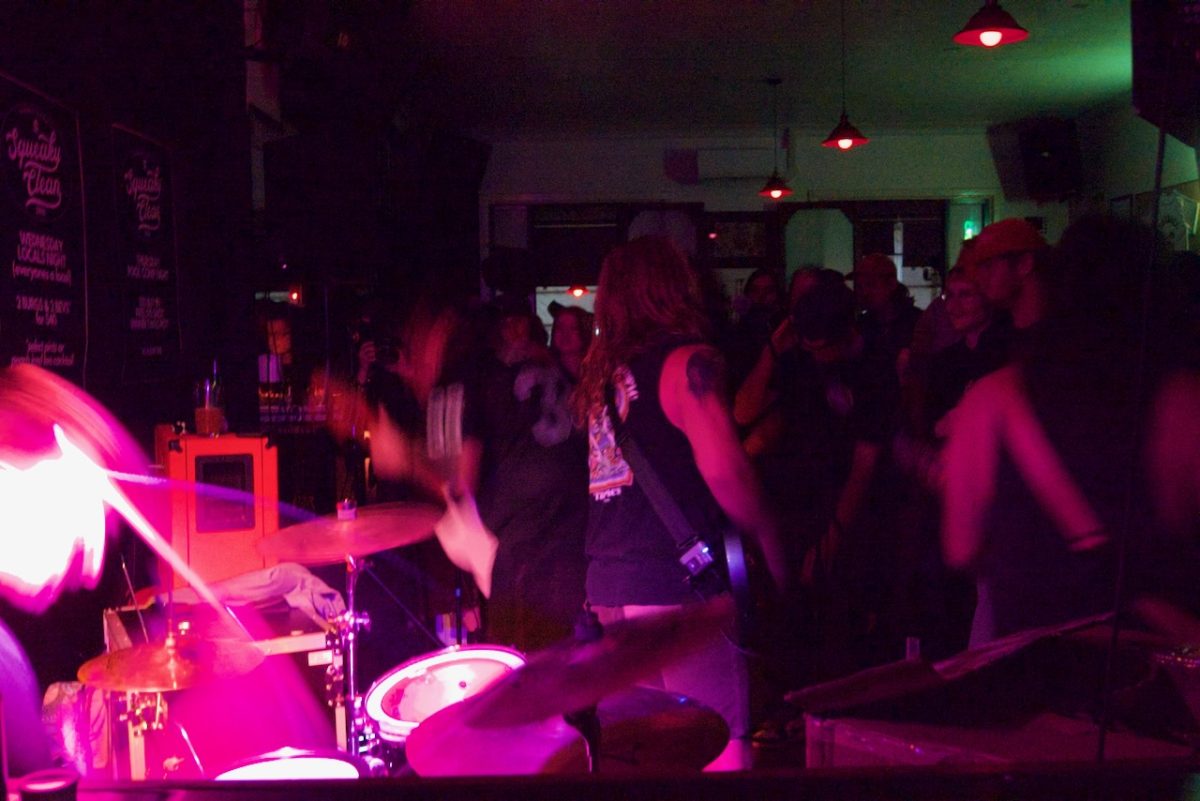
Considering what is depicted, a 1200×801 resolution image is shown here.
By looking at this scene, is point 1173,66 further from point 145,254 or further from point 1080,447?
point 145,254

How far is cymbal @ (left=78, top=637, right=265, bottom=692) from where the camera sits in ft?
6.28

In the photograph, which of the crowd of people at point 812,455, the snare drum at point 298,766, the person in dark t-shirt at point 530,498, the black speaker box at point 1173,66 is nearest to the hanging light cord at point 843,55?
the crowd of people at point 812,455

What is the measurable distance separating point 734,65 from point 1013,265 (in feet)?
18.5

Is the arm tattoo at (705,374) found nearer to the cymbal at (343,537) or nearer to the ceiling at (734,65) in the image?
the cymbal at (343,537)

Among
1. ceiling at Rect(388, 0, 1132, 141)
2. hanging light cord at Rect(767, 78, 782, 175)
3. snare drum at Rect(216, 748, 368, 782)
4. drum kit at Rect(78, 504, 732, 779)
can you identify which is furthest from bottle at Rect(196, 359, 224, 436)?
hanging light cord at Rect(767, 78, 782, 175)

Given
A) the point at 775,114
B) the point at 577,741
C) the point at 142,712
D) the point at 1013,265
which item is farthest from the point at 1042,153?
the point at 577,741

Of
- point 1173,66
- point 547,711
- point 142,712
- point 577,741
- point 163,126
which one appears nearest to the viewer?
point 1173,66

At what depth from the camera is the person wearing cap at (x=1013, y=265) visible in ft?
7.59

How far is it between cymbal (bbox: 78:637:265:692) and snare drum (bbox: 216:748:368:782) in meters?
0.23

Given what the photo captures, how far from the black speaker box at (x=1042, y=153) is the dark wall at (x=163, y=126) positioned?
27.5 feet

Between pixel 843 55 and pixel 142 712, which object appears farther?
pixel 843 55

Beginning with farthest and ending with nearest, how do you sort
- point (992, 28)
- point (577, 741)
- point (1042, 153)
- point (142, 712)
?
1. point (1042, 153)
2. point (992, 28)
3. point (142, 712)
4. point (577, 741)

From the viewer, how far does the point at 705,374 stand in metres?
2.03

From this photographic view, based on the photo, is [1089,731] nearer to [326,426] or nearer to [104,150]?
[104,150]
